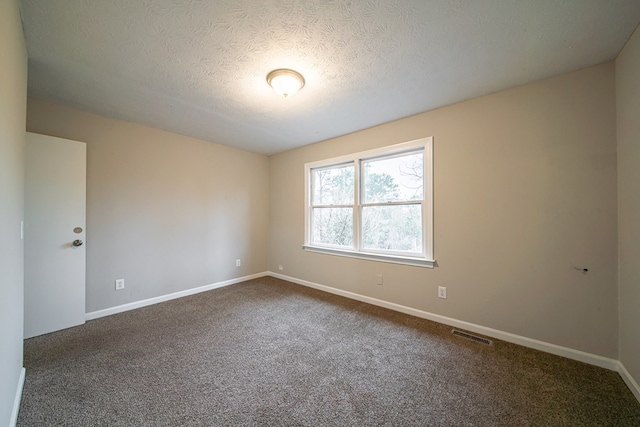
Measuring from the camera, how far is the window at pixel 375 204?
9.28 feet

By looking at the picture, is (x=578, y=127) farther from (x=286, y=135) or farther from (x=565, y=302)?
(x=286, y=135)

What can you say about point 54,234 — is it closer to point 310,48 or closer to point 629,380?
point 310,48

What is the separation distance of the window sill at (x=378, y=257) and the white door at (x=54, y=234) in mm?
2874

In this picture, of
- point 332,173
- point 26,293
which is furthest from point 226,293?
point 332,173

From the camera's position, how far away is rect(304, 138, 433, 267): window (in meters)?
2.83

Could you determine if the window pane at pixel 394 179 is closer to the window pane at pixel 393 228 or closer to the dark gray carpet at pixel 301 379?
the window pane at pixel 393 228

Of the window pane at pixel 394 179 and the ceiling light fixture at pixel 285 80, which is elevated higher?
the ceiling light fixture at pixel 285 80

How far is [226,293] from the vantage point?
11.8ft

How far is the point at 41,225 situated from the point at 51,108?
130 cm

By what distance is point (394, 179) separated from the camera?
309 centimetres

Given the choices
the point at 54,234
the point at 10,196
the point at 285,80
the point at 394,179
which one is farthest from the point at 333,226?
the point at 54,234

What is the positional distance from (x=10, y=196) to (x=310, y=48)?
2.09 m

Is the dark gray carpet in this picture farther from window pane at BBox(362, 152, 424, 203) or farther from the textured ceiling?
the textured ceiling

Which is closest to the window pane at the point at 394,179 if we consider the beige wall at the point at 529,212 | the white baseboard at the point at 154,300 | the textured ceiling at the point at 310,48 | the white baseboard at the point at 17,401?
the beige wall at the point at 529,212
